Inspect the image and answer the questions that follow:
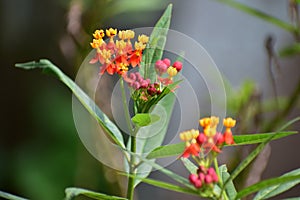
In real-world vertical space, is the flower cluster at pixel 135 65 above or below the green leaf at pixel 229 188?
above

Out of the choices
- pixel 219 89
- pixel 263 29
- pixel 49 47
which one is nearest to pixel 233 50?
pixel 263 29

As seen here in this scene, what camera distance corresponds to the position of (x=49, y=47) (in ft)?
7.18

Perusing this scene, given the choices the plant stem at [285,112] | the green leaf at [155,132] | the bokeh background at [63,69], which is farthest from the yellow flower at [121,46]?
the bokeh background at [63,69]

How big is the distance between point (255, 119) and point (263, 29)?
49.6 inches

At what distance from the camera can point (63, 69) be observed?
1.99 m

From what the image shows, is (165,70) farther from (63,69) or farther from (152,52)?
(63,69)

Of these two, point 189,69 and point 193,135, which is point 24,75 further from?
point 193,135

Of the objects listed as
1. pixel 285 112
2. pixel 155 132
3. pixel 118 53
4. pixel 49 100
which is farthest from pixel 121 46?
pixel 49 100

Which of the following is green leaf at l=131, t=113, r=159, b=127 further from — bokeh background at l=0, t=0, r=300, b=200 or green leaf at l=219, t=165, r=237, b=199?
bokeh background at l=0, t=0, r=300, b=200

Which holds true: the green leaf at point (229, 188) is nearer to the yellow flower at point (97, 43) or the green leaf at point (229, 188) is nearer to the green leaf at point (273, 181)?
the green leaf at point (273, 181)

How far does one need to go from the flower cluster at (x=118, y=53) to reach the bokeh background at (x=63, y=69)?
1.21m

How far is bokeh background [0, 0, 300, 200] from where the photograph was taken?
6.03 ft

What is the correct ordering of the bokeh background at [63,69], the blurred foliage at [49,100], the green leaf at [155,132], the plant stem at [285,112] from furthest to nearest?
1. the bokeh background at [63,69]
2. the blurred foliage at [49,100]
3. the plant stem at [285,112]
4. the green leaf at [155,132]

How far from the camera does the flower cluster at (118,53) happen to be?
1.93 feet
